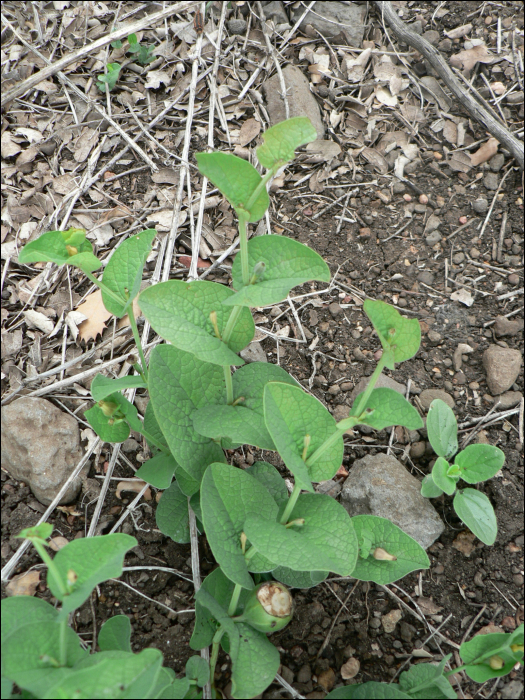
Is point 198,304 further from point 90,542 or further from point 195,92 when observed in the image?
point 195,92

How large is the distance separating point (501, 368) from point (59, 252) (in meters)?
1.70

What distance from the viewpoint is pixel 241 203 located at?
129cm

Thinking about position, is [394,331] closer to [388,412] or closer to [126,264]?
[388,412]

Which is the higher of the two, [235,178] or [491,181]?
[235,178]

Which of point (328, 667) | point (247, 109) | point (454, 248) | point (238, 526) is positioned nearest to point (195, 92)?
point (247, 109)

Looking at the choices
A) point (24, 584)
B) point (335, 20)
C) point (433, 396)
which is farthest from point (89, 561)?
point (335, 20)

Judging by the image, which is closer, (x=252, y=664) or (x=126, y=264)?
(x=252, y=664)

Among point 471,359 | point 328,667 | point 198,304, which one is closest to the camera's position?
point 198,304

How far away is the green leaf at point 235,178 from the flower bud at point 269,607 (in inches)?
39.3

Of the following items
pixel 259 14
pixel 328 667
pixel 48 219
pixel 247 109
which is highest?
pixel 259 14

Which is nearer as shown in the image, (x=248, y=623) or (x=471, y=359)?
(x=248, y=623)

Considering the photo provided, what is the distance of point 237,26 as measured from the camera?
2855 mm

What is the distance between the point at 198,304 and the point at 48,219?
1.29 metres

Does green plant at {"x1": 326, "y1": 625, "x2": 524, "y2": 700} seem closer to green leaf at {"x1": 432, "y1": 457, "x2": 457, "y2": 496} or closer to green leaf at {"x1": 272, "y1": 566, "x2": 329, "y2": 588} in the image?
green leaf at {"x1": 272, "y1": 566, "x2": 329, "y2": 588}
